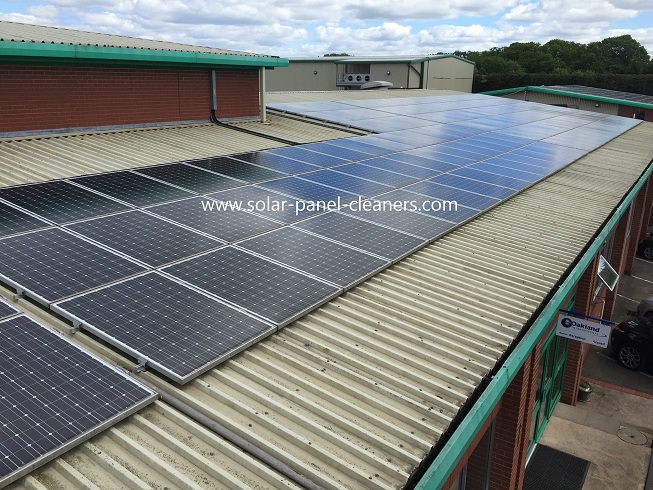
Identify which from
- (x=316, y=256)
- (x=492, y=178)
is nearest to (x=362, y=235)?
(x=316, y=256)

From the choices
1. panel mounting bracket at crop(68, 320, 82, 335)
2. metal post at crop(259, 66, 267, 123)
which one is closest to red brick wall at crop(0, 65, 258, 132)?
metal post at crop(259, 66, 267, 123)

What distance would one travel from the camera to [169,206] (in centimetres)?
1098

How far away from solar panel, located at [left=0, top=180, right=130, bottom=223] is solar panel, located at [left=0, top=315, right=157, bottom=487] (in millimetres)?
3665

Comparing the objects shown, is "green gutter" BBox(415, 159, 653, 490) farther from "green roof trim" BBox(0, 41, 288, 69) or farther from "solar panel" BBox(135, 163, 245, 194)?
"green roof trim" BBox(0, 41, 288, 69)

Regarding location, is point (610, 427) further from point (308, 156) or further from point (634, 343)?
point (308, 156)

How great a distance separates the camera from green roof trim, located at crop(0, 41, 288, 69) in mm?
13586

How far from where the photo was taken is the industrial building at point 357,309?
17.7 feet

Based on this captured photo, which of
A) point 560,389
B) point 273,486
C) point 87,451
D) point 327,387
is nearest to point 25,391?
point 87,451

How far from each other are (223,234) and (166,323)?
3193mm

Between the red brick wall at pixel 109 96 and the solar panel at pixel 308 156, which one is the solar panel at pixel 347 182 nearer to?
the solar panel at pixel 308 156

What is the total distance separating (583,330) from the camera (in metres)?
12.9

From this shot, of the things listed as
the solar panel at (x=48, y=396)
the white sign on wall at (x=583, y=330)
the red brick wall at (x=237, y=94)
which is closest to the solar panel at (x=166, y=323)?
the solar panel at (x=48, y=396)

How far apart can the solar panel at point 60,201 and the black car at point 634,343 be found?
18013 mm

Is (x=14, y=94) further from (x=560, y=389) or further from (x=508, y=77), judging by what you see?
(x=508, y=77)
